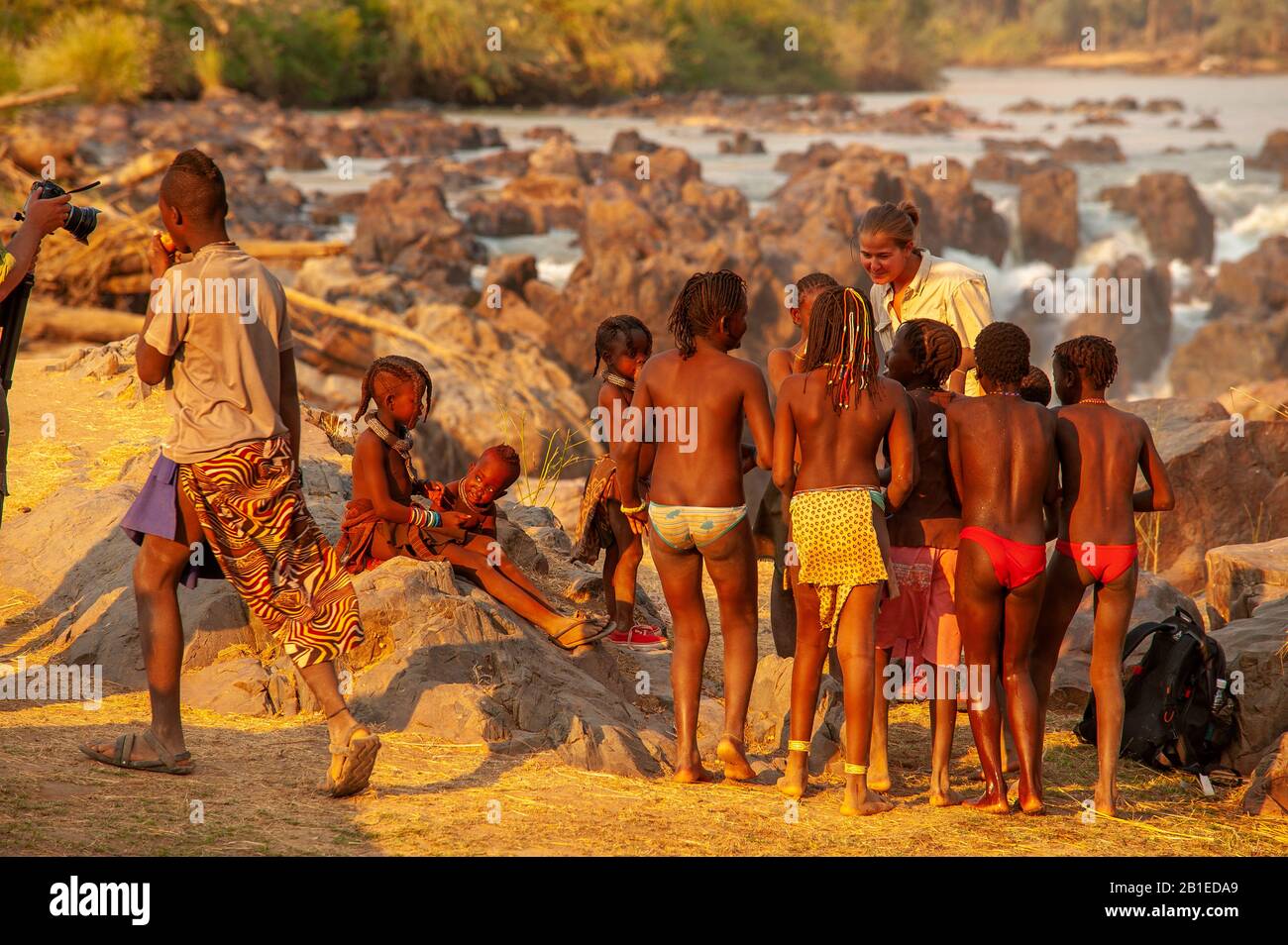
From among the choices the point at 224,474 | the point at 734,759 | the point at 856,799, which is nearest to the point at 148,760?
the point at 224,474

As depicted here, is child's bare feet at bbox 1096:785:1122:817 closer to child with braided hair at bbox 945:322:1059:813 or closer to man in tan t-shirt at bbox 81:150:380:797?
child with braided hair at bbox 945:322:1059:813

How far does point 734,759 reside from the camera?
5078mm

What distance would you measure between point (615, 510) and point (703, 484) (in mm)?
1785

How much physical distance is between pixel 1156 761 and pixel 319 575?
11.0ft

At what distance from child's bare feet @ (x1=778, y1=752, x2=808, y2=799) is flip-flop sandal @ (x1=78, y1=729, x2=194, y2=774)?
1936 millimetres

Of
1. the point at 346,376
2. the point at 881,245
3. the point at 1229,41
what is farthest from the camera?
the point at 1229,41

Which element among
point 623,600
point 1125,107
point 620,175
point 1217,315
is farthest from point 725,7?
point 623,600

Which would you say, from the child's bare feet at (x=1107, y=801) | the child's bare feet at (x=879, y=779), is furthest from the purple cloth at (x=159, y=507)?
the child's bare feet at (x=1107, y=801)

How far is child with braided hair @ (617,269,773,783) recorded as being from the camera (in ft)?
16.3

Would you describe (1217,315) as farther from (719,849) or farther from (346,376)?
(719,849)

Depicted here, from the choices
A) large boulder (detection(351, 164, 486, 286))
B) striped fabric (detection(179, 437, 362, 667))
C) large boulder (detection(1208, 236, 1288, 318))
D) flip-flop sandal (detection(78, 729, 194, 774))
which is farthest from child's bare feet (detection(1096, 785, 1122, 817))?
large boulder (detection(1208, 236, 1288, 318))

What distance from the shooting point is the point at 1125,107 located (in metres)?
39.5

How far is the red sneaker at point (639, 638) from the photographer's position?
6.80m

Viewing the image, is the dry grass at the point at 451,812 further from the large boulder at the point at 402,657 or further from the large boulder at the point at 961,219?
the large boulder at the point at 961,219
